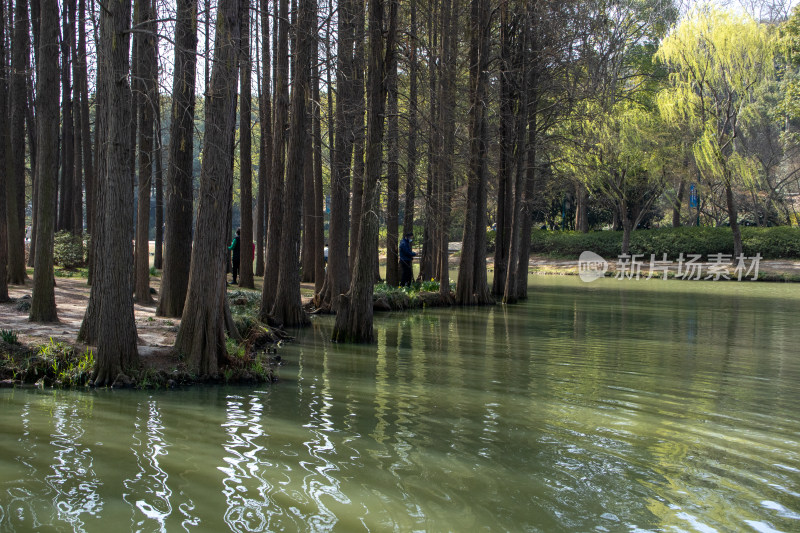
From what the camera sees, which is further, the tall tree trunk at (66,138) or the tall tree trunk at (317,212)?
the tall tree trunk at (66,138)

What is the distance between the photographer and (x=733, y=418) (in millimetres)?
7875

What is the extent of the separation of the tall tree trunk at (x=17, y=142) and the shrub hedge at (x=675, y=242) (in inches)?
1248

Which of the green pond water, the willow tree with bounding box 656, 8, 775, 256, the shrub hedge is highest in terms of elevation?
the willow tree with bounding box 656, 8, 775, 256

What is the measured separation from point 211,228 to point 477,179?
40.1ft

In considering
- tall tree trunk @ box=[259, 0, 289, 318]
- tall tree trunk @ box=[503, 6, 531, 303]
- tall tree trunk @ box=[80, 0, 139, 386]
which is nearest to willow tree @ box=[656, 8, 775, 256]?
tall tree trunk @ box=[503, 6, 531, 303]

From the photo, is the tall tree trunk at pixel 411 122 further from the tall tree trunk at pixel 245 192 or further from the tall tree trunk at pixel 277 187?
the tall tree trunk at pixel 245 192

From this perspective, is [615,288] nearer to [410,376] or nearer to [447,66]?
[447,66]

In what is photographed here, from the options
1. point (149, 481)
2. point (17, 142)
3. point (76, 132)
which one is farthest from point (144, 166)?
point (76, 132)

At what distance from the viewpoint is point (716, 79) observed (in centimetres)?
3447

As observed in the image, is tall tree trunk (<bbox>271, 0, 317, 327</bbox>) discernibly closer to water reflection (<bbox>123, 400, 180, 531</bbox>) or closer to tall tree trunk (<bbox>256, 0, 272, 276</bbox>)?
tall tree trunk (<bbox>256, 0, 272, 276</bbox>)

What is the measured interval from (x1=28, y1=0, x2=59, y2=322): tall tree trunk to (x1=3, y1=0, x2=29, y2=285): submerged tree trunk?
Answer: 20 centimetres

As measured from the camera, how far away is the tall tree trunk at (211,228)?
29.3 ft

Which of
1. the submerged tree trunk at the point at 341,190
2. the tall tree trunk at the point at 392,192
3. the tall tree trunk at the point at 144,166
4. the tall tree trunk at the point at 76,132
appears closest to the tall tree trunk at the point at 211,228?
the tall tree trunk at the point at 144,166

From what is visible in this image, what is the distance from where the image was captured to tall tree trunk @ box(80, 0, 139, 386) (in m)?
8.19
